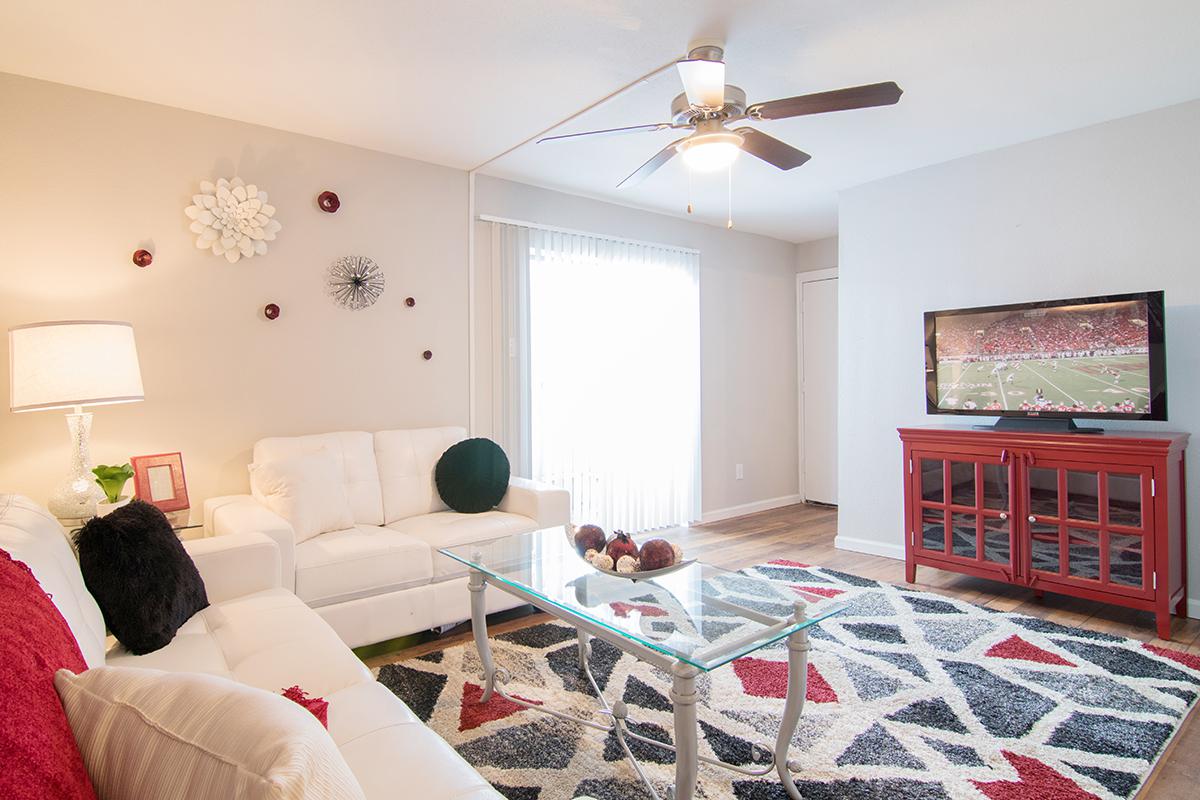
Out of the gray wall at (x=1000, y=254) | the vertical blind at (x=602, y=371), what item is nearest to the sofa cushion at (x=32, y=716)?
the vertical blind at (x=602, y=371)

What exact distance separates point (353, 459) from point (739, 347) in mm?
3583

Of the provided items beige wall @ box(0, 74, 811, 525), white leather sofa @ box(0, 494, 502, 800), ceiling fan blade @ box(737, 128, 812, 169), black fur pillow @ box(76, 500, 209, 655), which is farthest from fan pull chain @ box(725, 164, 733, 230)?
black fur pillow @ box(76, 500, 209, 655)

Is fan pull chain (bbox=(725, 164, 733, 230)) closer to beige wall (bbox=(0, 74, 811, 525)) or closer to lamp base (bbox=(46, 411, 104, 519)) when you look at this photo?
beige wall (bbox=(0, 74, 811, 525))

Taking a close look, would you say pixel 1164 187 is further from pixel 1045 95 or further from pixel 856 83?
pixel 856 83

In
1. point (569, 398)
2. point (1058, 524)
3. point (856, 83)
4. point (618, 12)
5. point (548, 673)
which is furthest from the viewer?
point (569, 398)

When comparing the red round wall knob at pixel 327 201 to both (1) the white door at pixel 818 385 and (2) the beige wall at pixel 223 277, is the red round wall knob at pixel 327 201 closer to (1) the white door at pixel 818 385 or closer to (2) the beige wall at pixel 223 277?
(2) the beige wall at pixel 223 277

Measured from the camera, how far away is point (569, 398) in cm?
453

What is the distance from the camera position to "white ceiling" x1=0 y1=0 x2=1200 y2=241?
7.68 feet

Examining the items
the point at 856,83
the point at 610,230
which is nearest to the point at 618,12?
the point at 856,83

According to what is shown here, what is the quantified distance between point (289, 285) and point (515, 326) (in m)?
1.36

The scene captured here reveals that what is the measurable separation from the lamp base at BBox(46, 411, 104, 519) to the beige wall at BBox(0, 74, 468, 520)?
1.10ft

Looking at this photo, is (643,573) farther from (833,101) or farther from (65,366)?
(65,366)

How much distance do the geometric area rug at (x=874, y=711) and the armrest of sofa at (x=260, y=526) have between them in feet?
1.92

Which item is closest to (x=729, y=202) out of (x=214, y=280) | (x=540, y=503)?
(x=540, y=503)
